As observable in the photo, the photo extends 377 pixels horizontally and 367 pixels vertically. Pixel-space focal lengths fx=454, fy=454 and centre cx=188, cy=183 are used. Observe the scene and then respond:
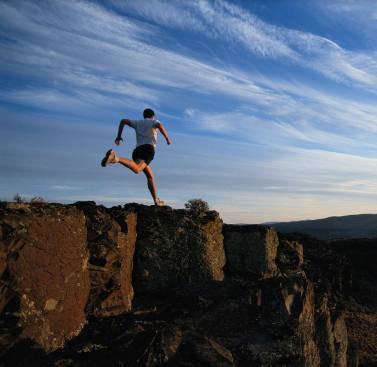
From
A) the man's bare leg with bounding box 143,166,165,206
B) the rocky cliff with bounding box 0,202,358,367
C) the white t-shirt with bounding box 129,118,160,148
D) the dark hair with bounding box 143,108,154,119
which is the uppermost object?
the dark hair with bounding box 143,108,154,119

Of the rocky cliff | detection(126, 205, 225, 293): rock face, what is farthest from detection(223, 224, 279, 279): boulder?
detection(126, 205, 225, 293): rock face

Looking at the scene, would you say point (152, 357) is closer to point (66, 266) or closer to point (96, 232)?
point (66, 266)

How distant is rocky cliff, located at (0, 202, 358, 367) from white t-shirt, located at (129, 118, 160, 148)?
1421 millimetres

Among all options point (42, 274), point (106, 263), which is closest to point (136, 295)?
point (106, 263)

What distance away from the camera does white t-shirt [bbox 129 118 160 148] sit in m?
9.07

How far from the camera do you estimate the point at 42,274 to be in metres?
5.43

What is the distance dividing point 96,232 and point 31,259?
1665 mm

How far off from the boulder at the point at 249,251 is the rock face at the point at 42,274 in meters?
4.58

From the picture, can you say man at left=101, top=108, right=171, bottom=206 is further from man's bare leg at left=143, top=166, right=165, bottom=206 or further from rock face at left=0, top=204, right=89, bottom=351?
rock face at left=0, top=204, right=89, bottom=351

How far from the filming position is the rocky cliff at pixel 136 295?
491cm

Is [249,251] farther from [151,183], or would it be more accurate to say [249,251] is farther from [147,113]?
[147,113]

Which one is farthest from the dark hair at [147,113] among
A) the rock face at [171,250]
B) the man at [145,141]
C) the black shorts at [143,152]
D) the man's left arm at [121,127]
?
the rock face at [171,250]

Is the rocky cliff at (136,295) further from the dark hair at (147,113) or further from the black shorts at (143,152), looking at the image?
the dark hair at (147,113)

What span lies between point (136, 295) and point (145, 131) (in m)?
3.23
